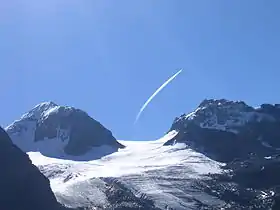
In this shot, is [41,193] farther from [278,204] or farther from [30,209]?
[278,204]

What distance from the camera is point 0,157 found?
200 metres

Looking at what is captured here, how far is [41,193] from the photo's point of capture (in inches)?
7800

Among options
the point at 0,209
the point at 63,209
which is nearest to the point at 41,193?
the point at 63,209

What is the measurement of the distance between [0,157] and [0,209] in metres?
25.0

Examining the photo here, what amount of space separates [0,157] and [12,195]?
52.3 ft

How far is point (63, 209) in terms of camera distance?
654ft

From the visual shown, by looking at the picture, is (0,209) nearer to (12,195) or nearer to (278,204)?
(12,195)

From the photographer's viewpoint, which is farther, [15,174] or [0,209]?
[15,174]

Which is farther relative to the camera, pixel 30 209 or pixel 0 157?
pixel 0 157

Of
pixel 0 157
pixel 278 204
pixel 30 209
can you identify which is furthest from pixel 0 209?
pixel 278 204

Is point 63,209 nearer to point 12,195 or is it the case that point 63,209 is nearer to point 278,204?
point 12,195

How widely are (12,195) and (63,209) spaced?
18300 mm

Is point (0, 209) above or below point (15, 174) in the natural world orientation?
below

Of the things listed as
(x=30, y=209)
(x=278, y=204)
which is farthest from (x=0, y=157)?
(x=278, y=204)
